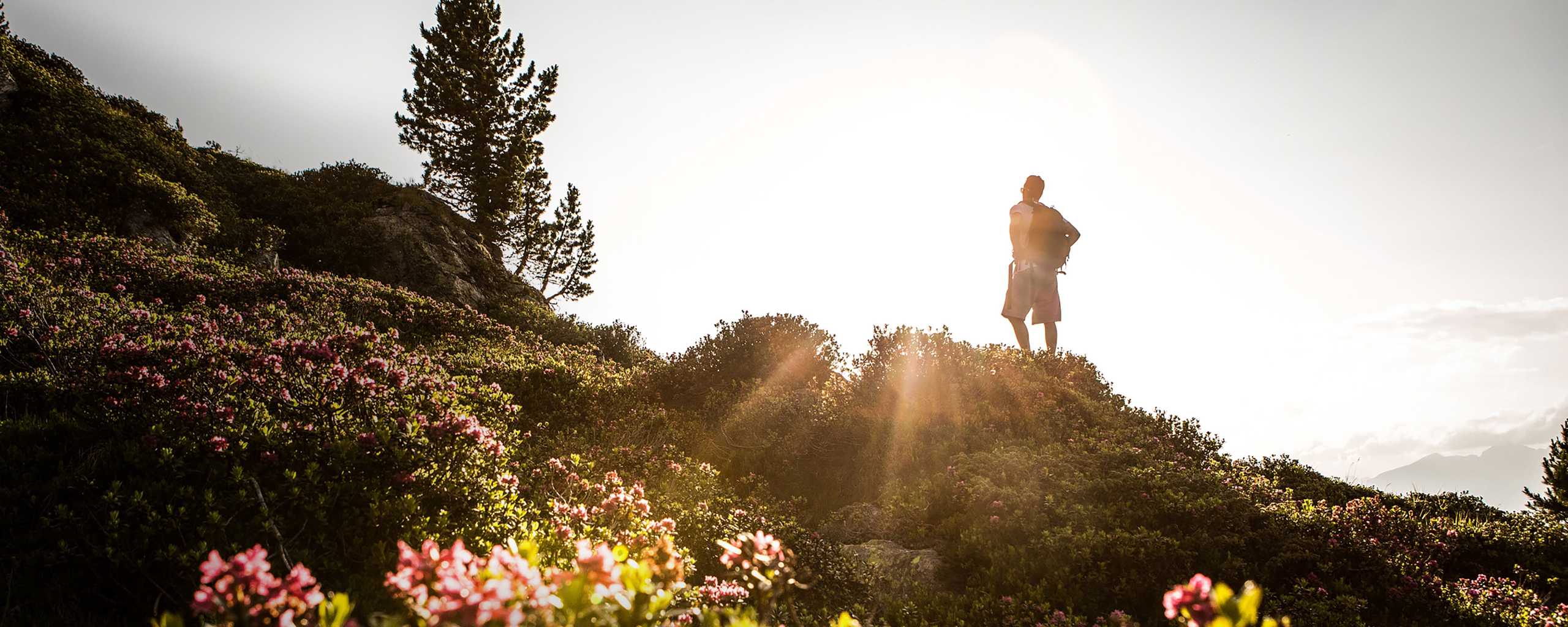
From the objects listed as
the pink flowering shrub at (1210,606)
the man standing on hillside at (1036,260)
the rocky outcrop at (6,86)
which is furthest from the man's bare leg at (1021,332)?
the rocky outcrop at (6,86)

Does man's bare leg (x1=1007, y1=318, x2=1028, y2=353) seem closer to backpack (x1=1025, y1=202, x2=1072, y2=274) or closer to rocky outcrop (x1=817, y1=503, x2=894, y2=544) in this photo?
backpack (x1=1025, y1=202, x2=1072, y2=274)

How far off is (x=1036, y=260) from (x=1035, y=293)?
25.9 inches

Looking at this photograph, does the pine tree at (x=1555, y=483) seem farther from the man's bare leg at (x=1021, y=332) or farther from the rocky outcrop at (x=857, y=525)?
the rocky outcrop at (x=857, y=525)

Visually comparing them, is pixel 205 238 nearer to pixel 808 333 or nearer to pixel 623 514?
pixel 808 333

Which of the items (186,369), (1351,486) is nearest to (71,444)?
(186,369)

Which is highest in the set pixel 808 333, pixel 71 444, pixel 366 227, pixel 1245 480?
pixel 366 227

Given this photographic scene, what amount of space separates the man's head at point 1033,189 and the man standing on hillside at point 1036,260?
1cm

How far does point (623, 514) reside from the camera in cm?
517

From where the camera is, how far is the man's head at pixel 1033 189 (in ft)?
39.7

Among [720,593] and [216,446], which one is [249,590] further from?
[216,446]

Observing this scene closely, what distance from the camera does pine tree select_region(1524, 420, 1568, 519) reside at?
778 cm

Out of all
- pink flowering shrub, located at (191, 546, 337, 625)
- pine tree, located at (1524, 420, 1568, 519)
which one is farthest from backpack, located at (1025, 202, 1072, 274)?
pink flowering shrub, located at (191, 546, 337, 625)

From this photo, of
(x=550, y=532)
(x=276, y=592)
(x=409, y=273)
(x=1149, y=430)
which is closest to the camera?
(x=276, y=592)

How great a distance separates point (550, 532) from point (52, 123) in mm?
17521
